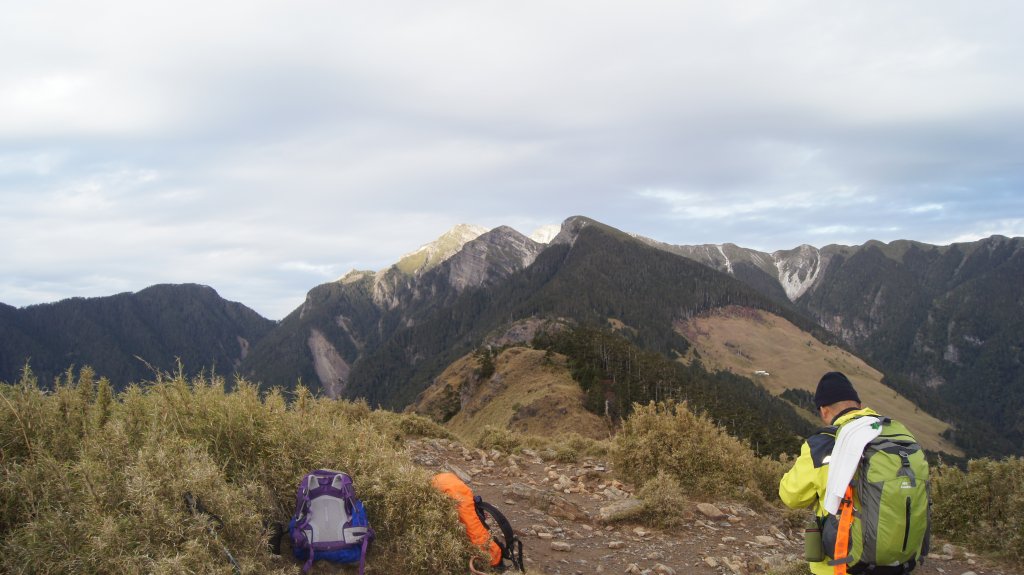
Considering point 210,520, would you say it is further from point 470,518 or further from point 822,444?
point 822,444

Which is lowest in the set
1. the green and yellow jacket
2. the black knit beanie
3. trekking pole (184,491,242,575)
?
trekking pole (184,491,242,575)

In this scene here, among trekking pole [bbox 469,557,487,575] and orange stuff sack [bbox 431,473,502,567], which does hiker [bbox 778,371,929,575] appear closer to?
trekking pole [bbox 469,557,487,575]

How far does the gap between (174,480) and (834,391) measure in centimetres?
593

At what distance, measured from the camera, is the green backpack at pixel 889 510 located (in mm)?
3674

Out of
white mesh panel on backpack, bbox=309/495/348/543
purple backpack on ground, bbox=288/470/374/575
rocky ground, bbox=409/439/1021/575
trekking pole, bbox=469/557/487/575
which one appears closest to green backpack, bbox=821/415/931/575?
rocky ground, bbox=409/439/1021/575

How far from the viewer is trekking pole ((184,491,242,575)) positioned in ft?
14.5

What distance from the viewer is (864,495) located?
378cm

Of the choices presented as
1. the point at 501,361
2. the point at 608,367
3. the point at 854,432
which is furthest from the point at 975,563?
the point at 501,361

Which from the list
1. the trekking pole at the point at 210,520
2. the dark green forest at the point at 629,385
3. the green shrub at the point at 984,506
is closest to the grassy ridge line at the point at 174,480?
the trekking pole at the point at 210,520

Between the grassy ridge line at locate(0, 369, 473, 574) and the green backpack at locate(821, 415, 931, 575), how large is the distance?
3.72 m

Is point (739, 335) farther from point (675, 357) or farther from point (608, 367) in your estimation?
point (608, 367)

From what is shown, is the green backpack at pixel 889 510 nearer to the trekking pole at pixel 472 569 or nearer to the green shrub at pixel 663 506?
the trekking pole at pixel 472 569

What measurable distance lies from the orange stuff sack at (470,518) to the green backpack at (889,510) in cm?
347

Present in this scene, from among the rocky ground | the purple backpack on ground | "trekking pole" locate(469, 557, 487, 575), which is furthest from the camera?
the rocky ground
